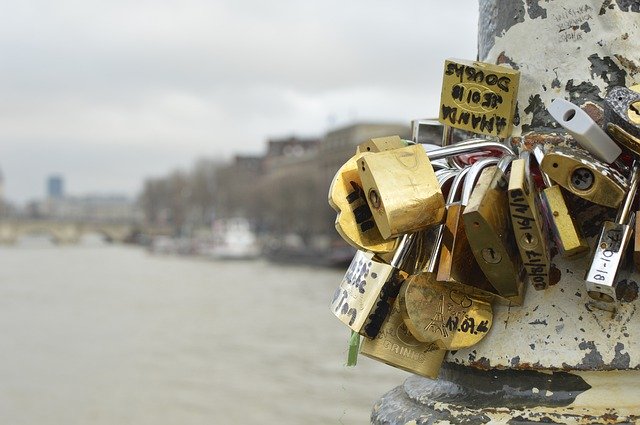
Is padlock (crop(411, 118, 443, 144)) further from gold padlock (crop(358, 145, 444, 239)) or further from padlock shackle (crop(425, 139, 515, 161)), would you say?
gold padlock (crop(358, 145, 444, 239))

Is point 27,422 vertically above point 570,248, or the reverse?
point 570,248

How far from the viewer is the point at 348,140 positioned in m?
56.2

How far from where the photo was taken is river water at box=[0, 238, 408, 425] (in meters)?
8.12

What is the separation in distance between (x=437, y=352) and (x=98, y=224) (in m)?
81.1

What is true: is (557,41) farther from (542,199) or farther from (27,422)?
(27,422)

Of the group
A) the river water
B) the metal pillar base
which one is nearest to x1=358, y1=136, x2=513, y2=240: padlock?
the metal pillar base

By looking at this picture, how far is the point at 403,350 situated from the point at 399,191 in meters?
0.22

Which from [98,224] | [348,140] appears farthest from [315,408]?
[98,224]

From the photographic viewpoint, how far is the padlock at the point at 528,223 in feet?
2.68

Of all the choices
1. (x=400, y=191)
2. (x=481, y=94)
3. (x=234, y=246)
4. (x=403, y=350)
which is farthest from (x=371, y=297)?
(x=234, y=246)

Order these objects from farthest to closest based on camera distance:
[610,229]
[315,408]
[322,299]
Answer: [322,299]
[315,408]
[610,229]

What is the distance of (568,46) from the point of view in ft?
3.21

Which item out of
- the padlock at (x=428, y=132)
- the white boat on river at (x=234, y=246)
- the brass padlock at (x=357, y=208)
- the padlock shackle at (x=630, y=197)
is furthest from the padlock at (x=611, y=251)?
the white boat on river at (x=234, y=246)

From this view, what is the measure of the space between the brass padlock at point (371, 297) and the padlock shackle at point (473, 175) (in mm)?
132
